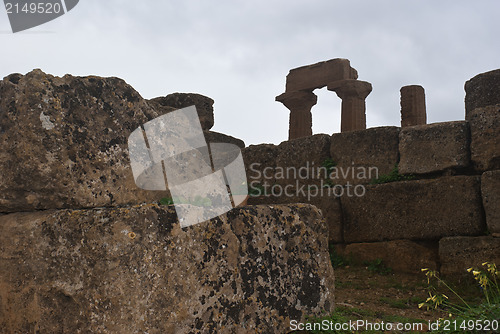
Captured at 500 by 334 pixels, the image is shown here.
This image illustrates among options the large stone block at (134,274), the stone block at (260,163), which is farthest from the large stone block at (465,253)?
the large stone block at (134,274)

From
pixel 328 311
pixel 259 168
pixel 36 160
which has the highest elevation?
pixel 259 168

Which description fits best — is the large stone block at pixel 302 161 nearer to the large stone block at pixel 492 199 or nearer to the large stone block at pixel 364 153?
the large stone block at pixel 364 153

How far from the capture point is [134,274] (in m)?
2.15

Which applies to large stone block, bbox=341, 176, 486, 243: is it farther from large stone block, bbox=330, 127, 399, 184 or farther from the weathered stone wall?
large stone block, bbox=330, 127, 399, 184

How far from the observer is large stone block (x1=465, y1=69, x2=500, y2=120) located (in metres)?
6.44

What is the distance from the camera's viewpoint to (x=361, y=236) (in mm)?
6262

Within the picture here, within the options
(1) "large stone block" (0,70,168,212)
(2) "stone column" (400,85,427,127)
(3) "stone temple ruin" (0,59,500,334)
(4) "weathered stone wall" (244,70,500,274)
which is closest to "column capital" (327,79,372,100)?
(2) "stone column" (400,85,427,127)

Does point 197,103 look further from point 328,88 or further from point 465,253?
point 328,88

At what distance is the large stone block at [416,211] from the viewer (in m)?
5.56

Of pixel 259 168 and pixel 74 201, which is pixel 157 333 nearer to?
pixel 74 201

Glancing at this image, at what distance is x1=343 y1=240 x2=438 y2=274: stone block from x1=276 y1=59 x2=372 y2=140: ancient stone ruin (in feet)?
29.4

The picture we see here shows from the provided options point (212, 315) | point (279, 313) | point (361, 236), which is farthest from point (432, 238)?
point (212, 315)

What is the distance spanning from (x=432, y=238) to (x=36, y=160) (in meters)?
4.77

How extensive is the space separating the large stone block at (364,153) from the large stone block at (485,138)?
0.93m
